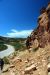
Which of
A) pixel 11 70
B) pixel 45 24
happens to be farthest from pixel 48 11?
pixel 11 70

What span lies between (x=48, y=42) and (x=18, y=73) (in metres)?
6.65

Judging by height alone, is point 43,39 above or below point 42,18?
below

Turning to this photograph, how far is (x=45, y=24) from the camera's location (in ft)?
102

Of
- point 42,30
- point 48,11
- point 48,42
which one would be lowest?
point 48,42

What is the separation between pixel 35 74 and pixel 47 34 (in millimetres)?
10006

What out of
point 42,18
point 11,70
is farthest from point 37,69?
point 42,18

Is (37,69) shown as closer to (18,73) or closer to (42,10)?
(18,73)

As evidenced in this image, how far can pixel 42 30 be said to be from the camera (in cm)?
3234

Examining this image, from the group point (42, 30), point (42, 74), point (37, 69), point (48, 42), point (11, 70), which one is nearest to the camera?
point (42, 74)

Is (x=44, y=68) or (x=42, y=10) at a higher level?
(x=42, y=10)

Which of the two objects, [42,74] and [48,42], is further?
[48,42]

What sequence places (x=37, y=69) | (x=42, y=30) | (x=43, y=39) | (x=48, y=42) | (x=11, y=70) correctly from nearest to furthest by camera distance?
(x=37, y=69), (x=11, y=70), (x=48, y=42), (x=43, y=39), (x=42, y=30)

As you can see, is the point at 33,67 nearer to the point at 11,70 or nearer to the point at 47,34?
the point at 11,70

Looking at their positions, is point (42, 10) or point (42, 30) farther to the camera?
point (42, 10)
